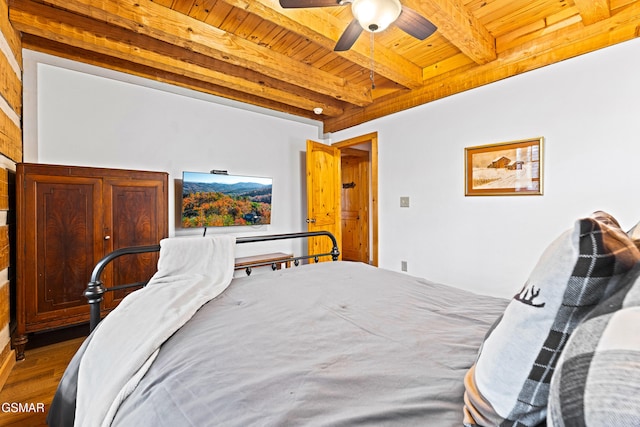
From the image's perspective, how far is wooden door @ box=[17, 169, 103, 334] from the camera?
224cm

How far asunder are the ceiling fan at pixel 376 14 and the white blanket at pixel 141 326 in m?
1.60

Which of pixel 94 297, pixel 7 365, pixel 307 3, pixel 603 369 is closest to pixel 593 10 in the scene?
pixel 307 3

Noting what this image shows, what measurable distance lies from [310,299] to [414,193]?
2588 mm

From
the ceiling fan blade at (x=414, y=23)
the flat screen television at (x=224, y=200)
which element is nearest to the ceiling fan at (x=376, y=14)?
the ceiling fan blade at (x=414, y=23)

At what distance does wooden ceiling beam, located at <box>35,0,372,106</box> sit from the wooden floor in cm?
256

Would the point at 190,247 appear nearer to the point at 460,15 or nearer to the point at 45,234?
the point at 45,234

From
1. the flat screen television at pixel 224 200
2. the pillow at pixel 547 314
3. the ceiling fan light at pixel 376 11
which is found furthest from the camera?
the flat screen television at pixel 224 200

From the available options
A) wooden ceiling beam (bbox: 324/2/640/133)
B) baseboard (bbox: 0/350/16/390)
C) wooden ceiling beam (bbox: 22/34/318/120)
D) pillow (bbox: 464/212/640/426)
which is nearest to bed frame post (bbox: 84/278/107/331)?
baseboard (bbox: 0/350/16/390)

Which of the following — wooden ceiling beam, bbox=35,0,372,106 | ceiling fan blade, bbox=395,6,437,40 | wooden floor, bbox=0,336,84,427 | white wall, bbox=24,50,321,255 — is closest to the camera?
wooden floor, bbox=0,336,84,427

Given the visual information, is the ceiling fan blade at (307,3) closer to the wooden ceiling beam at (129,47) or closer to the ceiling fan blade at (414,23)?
the ceiling fan blade at (414,23)

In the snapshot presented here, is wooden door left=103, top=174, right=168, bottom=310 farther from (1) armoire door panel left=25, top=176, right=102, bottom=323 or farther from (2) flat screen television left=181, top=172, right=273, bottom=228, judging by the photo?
(2) flat screen television left=181, top=172, right=273, bottom=228

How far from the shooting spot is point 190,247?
1579 mm

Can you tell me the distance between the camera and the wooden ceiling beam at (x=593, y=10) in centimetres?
209

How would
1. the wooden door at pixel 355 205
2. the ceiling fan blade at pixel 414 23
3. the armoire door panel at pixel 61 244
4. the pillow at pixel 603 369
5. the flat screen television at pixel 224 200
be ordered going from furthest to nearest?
Result: the wooden door at pixel 355 205, the flat screen television at pixel 224 200, the armoire door panel at pixel 61 244, the ceiling fan blade at pixel 414 23, the pillow at pixel 603 369
